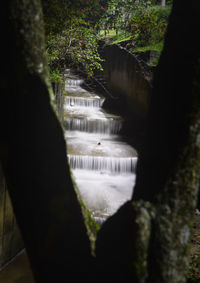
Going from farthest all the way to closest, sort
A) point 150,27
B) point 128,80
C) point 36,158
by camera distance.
Result: point 128,80, point 150,27, point 36,158

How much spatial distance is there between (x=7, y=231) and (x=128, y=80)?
745 cm

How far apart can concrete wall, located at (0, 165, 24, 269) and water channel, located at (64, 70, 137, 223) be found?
155 cm

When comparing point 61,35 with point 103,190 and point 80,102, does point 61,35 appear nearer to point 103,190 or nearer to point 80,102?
point 103,190

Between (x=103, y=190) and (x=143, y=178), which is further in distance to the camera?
(x=103, y=190)

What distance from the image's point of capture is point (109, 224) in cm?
155

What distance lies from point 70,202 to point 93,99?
9.51m

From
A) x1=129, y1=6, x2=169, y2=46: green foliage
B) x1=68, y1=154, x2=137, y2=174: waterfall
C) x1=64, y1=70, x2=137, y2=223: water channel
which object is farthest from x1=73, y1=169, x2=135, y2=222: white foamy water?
x1=129, y1=6, x2=169, y2=46: green foliage

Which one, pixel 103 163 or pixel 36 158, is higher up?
pixel 36 158

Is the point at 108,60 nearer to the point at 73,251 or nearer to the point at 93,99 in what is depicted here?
the point at 93,99

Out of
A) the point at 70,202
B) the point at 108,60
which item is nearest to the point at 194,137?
the point at 70,202

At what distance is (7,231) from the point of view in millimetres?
4043

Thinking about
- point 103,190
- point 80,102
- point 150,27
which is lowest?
point 103,190

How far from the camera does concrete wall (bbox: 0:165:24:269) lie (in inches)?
150

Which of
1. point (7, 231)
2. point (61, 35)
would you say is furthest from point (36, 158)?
point (61, 35)
